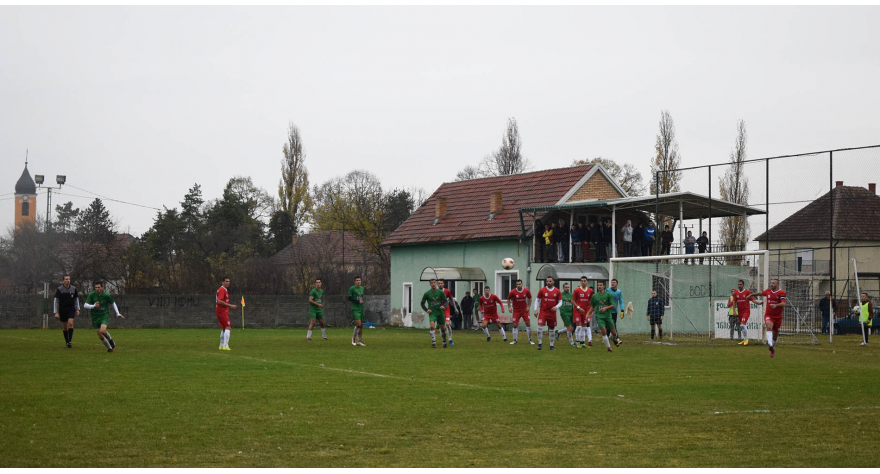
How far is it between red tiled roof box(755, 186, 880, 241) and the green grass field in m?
21.2

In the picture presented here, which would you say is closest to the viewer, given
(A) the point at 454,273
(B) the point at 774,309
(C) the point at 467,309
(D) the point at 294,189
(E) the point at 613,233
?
(B) the point at 774,309

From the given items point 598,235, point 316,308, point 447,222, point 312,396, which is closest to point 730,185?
point 598,235

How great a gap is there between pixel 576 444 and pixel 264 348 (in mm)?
16995

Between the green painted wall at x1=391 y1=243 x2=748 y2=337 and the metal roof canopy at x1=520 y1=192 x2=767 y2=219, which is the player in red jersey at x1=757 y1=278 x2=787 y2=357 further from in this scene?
the metal roof canopy at x1=520 y1=192 x2=767 y2=219

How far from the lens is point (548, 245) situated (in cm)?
3941

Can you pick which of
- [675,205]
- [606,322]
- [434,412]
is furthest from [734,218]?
[434,412]

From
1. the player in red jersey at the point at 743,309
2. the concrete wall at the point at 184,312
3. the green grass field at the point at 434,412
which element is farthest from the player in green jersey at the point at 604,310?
the concrete wall at the point at 184,312

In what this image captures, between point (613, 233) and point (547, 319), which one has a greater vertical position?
point (613, 233)

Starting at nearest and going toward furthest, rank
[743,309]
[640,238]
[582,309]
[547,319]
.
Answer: [547,319] → [582,309] → [743,309] → [640,238]

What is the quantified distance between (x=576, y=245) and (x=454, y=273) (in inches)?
244

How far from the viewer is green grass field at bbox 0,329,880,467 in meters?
8.35

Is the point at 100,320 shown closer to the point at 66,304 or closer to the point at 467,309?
the point at 66,304

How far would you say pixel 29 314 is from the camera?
136 ft

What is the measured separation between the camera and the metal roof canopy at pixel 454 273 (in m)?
41.3
